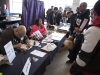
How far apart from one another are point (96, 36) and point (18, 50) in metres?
1.15

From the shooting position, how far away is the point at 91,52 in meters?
0.81

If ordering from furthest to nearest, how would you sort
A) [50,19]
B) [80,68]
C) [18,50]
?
[50,19] < [18,50] < [80,68]

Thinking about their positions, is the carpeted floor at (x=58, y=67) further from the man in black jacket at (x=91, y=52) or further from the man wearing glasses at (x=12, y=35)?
the man in black jacket at (x=91, y=52)

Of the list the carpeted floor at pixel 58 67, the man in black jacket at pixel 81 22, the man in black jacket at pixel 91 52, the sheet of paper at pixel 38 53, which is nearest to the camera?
the man in black jacket at pixel 91 52

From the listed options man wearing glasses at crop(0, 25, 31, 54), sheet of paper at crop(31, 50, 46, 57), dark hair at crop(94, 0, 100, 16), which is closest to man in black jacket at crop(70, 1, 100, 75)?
dark hair at crop(94, 0, 100, 16)

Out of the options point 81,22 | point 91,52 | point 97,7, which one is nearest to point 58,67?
point 81,22

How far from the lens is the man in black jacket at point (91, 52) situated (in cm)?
79

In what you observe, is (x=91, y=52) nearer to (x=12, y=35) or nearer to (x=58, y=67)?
(x=12, y=35)

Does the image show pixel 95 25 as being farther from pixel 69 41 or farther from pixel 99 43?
pixel 69 41

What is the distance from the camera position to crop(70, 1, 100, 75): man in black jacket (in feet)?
→ 2.58

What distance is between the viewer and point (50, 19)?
170 inches

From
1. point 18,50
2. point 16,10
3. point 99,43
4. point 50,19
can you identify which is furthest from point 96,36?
point 16,10

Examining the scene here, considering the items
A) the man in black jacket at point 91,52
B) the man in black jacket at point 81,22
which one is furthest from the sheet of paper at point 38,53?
the man in black jacket at point 81,22

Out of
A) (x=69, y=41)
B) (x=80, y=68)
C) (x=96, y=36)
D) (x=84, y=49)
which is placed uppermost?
(x=96, y=36)
